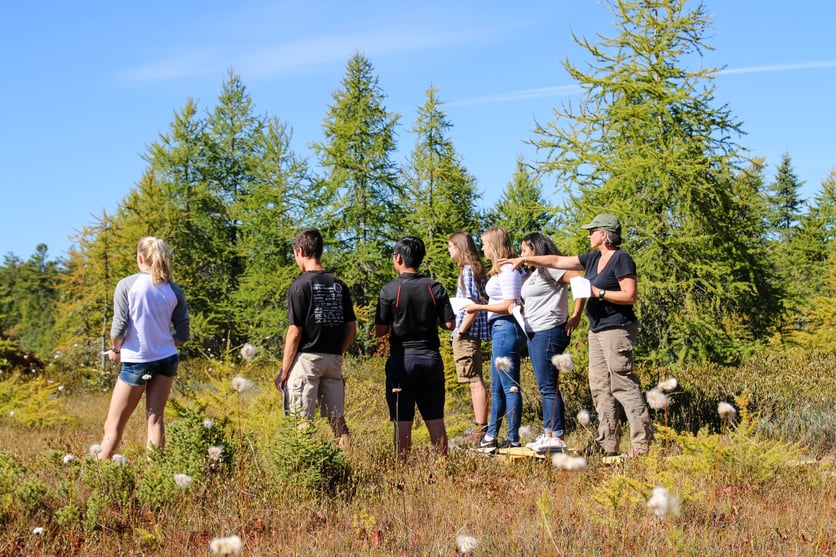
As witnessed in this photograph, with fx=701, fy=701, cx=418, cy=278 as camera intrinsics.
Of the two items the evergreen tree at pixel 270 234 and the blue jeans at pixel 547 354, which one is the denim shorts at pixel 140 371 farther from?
the evergreen tree at pixel 270 234

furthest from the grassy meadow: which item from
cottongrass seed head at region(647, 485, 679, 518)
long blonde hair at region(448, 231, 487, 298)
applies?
long blonde hair at region(448, 231, 487, 298)

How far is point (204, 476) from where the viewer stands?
429 centimetres

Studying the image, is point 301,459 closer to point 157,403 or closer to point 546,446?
point 157,403

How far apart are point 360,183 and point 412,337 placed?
16.8 m

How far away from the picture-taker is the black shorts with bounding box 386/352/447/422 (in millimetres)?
5238

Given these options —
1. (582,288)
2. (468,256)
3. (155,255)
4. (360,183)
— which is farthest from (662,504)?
(360,183)

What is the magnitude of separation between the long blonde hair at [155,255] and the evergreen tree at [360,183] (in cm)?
1564

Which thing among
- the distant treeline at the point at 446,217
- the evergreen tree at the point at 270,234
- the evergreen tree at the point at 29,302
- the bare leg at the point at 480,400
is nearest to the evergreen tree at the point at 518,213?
the distant treeline at the point at 446,217

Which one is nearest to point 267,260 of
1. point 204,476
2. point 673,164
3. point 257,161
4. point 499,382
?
point 257,161

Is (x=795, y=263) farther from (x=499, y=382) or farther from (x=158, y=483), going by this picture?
(x=158, y=483)

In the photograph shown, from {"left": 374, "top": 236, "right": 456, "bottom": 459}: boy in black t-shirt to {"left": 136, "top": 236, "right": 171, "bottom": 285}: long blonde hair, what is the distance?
1621mm

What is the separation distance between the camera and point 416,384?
17.3 ft

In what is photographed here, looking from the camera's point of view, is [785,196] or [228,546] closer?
[228,546]

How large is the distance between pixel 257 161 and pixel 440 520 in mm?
20374
